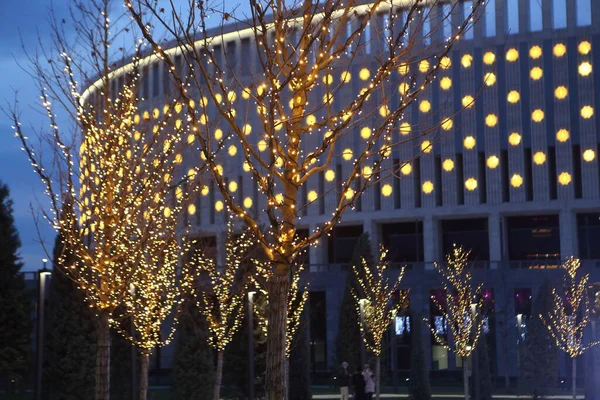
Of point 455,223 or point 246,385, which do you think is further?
point 455,223

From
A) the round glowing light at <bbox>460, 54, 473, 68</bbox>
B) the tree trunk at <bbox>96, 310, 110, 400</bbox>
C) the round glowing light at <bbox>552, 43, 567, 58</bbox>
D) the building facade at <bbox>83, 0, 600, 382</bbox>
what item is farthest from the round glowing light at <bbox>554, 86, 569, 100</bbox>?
the tree trunk at <bbox>96, 310, 110, 400</bbox>

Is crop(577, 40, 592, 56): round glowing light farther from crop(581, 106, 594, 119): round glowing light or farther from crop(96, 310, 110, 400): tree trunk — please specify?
crop(96, 310, 110, 400): tree trunk

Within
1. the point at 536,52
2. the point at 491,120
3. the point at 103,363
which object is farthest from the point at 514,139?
the point at 103,363

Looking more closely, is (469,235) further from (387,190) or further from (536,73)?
(536,73)

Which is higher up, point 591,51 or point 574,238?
point 591,51

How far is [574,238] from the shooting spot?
63.7 metres

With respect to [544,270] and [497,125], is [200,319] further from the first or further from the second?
[497,125]

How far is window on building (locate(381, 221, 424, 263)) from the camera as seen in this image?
69375 millimetres

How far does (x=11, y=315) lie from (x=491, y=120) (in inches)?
1398

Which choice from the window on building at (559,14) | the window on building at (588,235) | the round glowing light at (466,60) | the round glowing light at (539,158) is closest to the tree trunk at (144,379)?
the round glowing light at (539,158)

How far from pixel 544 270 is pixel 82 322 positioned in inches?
1312

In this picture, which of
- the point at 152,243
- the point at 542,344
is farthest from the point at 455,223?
the point at 152,243

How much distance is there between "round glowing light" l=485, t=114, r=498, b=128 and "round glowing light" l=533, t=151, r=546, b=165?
3399 millimetres

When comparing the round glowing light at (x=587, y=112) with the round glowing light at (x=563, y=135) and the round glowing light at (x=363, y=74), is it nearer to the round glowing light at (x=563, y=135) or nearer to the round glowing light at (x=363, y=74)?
the round glowing light at (x=563, y=135)
